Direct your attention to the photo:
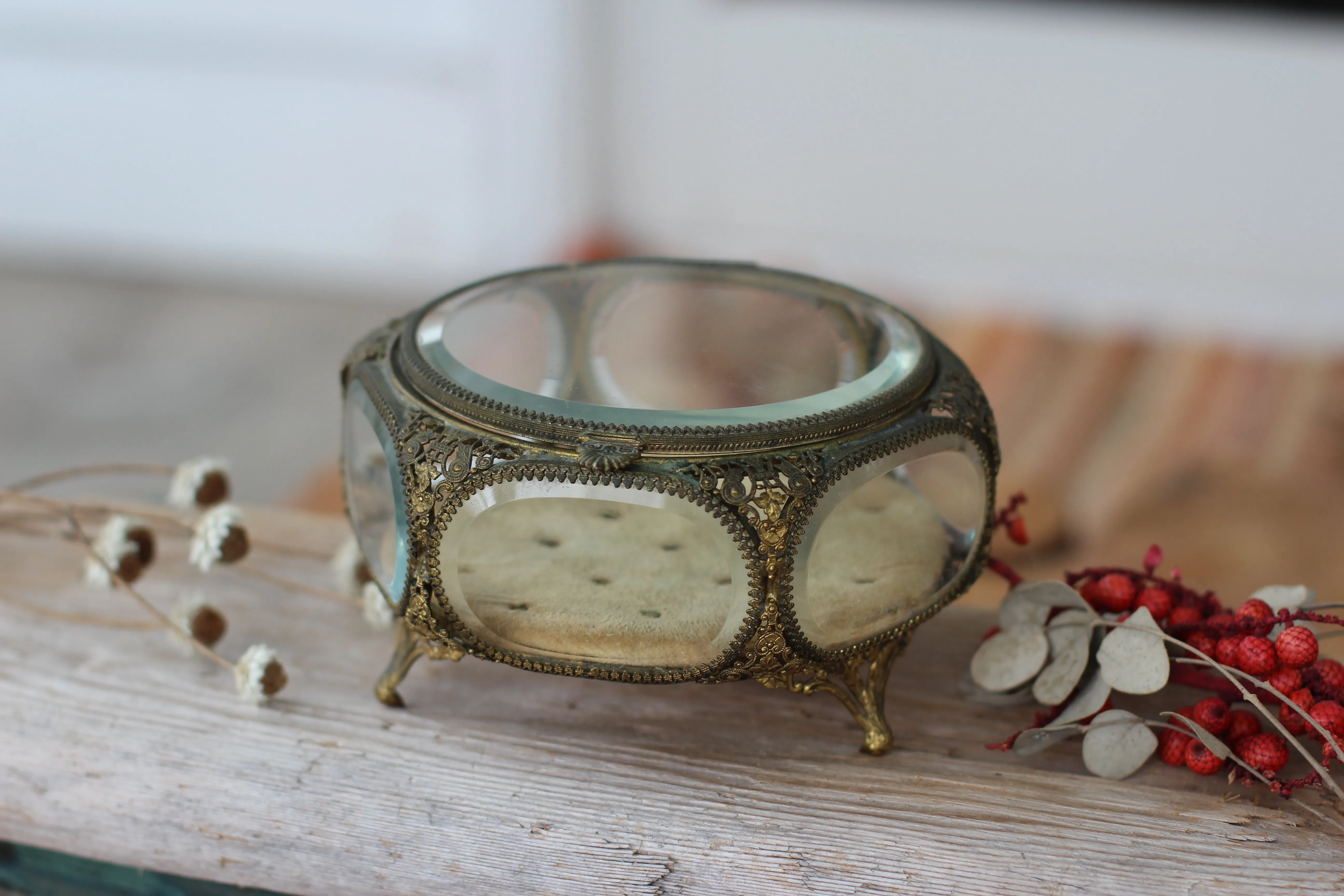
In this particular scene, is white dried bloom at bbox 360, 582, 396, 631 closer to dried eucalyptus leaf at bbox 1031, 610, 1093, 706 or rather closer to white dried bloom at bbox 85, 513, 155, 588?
white dried bloom at bbox 85, 513, 155, 588

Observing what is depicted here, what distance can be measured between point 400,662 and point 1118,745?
39 cm

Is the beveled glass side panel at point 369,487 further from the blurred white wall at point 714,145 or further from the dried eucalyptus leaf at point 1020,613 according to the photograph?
the blurred white wall at point 714,145

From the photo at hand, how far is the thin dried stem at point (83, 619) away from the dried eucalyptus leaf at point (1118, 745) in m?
0.57

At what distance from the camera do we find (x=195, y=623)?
701mm

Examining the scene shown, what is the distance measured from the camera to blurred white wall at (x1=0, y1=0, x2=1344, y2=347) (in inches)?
85.9

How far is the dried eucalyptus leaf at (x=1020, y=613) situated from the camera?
0.66 m

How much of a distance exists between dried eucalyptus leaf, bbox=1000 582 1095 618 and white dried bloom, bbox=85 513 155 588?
0.54 m

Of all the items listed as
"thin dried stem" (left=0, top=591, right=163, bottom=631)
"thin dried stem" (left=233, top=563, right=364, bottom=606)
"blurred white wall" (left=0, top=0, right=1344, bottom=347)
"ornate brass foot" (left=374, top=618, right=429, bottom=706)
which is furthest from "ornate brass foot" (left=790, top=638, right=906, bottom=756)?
"blurred white wall" (left=0, top=0, right=1344, bottom=347)

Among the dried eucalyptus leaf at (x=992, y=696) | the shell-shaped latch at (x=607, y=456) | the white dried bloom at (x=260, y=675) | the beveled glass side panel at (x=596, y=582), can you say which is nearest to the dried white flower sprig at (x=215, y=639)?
the white dried bloom at (x=260, y=675)

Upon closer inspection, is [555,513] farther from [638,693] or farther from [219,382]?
[219,382]

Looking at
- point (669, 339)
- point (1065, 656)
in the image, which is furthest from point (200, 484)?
point (1065, 656)

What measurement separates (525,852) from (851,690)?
0.19 m

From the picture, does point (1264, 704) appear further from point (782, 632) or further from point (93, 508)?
point (93, 508)

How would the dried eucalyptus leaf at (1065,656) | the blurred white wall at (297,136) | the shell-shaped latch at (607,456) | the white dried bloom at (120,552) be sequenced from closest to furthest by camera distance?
the shell-shaped latch at (607,456)
the dried eucalyptus leaf at (1065,656)
the white dried bloom at (120,552)
the blurred white wall at (297,136)
